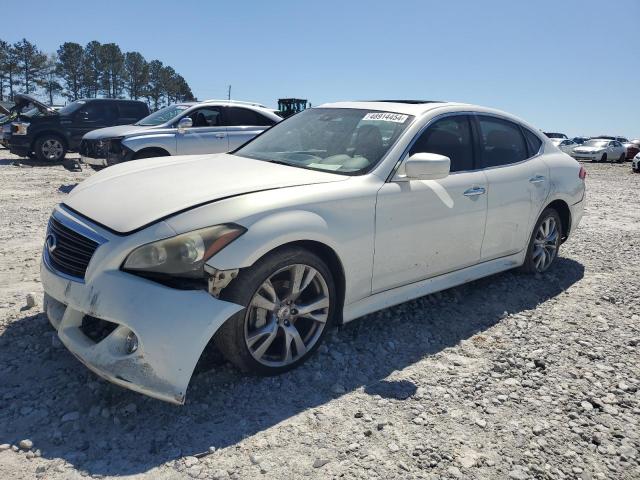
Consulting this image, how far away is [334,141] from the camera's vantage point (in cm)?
368

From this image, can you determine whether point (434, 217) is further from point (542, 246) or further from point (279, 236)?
point (542, 246)

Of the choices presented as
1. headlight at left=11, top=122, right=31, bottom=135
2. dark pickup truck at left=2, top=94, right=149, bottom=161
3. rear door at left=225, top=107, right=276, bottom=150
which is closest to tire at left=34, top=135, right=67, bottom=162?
dark pickup truck at left=2, top=94, right=149, bottom=161

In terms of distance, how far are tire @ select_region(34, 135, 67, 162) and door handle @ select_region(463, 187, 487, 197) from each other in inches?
502

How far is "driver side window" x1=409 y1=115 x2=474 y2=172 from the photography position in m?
3.64

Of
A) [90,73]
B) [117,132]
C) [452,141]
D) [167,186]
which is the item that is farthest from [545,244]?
[90,73]

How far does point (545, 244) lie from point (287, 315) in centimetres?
320

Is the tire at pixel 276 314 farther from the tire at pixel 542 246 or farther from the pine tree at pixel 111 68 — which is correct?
the pine tree at pixel 111 68

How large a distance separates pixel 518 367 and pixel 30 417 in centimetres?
281

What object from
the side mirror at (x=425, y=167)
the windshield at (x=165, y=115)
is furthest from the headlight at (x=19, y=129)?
the side mirror at (x=425, y=167)

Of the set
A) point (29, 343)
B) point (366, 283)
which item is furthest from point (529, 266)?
point (29, 343)

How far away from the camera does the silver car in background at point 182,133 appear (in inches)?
356

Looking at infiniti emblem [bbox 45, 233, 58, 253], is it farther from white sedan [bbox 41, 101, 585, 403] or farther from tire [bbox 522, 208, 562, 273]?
tire [bbox 522, 208, 562, 273]

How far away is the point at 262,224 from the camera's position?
2.62 m

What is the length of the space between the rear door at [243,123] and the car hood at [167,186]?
249 inches
